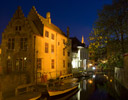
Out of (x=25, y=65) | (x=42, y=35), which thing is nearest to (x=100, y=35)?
(x=42, y=35)

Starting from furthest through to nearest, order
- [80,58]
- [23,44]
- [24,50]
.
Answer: [80,58]
[23,44]
[24,50]

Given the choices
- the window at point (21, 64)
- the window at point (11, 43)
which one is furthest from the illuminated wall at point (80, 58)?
the window at point (11, 43)

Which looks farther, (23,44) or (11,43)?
(11,43)

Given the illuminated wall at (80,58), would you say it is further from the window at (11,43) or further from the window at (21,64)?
the window at (11,43)

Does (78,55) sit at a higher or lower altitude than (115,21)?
lower

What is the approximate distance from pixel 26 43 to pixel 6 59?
4645mm

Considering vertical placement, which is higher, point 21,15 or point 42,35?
point 21,15

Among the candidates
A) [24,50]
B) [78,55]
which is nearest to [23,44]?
[24,50]

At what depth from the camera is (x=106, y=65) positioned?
2583 cm

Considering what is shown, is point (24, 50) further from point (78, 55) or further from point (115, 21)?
point (78, 55)

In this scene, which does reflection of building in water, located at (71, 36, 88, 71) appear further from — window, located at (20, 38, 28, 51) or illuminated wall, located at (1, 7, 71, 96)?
window, located at (20, 38, 28, 51)

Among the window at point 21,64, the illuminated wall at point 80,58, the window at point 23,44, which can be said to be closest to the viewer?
the window at point 21,64

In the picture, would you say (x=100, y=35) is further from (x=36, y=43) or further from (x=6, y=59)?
(x=6, y=59)

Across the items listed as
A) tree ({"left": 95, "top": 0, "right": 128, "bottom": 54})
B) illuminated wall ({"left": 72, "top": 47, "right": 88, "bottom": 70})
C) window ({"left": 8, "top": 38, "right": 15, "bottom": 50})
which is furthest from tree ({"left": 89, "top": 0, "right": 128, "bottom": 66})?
illuminated wall ({"left": 72, "top": 47, "right": 88, "bottom": 70})
